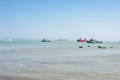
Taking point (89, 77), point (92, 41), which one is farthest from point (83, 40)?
point (89, 77)

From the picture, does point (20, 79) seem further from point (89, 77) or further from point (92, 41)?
point (92, 41)

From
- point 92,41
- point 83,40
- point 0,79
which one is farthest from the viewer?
point 83,40

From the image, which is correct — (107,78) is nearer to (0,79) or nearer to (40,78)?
(40,78)

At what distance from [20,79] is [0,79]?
1743mm

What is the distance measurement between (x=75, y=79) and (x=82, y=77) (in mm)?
1214

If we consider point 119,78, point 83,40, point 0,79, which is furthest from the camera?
point 83,40

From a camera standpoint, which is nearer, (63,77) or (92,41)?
(63,77)

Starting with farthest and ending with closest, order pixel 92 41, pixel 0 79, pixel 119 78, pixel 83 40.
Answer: pixel 83 40 → pixel 92 41 → pixel 119 78 → pixel 0 79

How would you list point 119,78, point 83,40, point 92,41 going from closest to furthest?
point 119,78
point 92,41
point 83,40

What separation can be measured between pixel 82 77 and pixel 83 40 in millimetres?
155540

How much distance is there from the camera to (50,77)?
19.8m

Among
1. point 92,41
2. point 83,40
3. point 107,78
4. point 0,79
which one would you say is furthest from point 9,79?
point 83,40

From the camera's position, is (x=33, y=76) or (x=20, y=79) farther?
(x=33, y=76)

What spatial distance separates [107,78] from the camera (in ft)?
63.4
